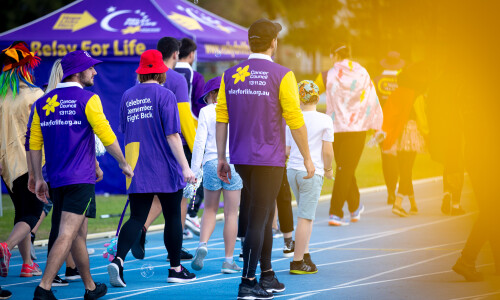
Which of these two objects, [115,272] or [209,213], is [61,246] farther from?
[209,213]

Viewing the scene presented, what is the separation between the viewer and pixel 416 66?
1065 cm

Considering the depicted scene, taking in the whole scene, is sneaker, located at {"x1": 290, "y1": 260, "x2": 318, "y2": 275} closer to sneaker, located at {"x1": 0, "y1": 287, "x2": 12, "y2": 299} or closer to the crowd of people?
the crowd of people

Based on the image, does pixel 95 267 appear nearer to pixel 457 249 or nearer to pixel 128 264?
pixel 128 264

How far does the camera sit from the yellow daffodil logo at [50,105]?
518cm

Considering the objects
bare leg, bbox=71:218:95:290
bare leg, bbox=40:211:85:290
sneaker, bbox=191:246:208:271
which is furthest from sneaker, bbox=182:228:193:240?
bare leg, bbox=40:211:85:290

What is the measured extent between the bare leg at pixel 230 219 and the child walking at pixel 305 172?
57 centimetres

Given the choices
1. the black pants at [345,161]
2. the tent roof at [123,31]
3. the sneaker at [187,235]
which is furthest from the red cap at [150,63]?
the tent roof at [123,31]

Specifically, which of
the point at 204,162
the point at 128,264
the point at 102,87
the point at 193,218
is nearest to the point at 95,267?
the point at 128,264

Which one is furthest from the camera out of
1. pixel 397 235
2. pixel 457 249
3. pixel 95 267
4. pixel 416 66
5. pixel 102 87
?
pixel 102 87

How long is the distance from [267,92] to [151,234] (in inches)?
185

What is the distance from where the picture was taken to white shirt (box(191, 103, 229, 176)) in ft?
22.2

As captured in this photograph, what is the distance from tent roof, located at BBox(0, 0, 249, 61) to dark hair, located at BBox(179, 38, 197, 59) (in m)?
3.77

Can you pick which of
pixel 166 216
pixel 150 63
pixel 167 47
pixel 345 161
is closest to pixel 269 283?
pixel 166 216

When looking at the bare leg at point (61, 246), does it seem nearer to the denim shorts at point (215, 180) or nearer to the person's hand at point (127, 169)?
the person's hand at point (127, 169)
